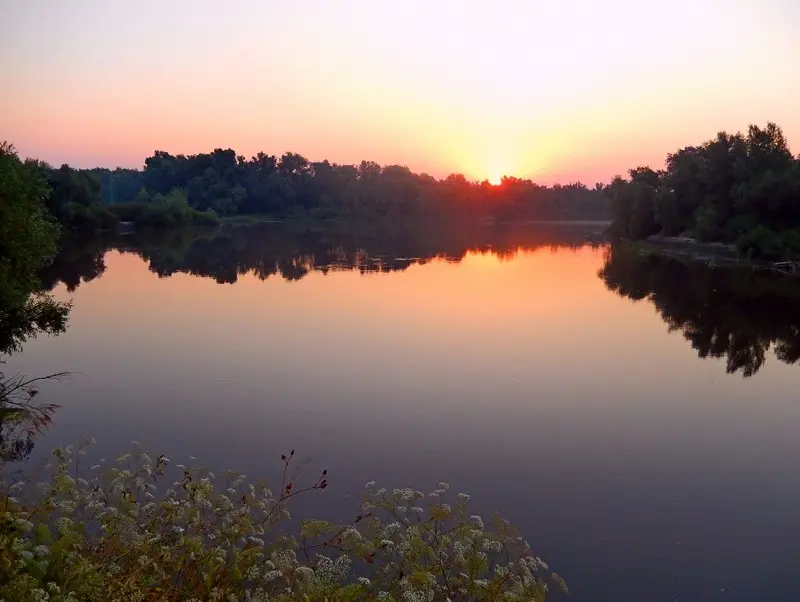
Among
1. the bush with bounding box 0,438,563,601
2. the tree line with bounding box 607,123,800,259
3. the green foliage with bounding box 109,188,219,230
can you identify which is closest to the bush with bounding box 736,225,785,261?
the tree line with bounding box 607,123,800,259

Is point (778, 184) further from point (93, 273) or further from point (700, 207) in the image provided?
point (93, 273)

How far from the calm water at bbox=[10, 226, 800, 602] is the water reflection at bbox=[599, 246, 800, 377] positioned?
196 millimetres

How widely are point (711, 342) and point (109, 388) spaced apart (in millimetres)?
19229

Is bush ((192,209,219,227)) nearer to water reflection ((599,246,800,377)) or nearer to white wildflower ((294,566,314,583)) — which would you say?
water reflection ((599,246,800,377))

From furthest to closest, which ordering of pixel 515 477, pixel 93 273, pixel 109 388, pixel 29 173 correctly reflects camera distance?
pixel 93 273, pixel 29 173, pixel 109 388, pixel 515 477

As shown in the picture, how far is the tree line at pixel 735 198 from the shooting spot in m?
53.4

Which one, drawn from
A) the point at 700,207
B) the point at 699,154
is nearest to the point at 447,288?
the point at 700,207

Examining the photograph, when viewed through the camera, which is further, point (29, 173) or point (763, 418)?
point (29, 173)

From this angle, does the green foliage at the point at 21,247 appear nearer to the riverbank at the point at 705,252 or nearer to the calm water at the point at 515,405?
the calm water at the point at 515,405

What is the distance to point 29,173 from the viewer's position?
58.0 feet

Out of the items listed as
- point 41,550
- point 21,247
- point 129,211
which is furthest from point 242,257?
point 129,211

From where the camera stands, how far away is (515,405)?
1540 centimetres

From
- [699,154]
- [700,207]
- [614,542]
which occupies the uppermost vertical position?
[699,154]

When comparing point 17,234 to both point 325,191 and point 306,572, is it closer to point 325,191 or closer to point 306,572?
point 306,572
